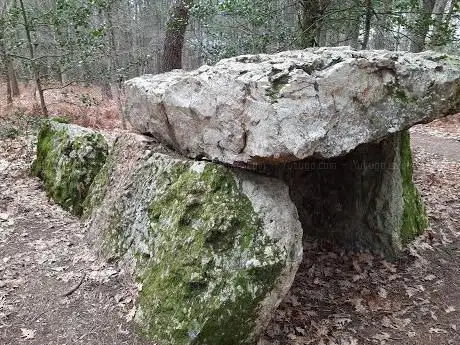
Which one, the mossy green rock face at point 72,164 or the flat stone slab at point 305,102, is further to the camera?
the mossy green rock face at point 72,164

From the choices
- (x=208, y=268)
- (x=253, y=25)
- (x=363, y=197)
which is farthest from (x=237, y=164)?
(x=253, y=25)

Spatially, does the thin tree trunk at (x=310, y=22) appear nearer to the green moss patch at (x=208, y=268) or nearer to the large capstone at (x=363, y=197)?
the large capstone at (x=363, y=197)

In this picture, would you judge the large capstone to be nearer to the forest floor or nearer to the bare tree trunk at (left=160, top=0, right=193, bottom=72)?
the forest floor

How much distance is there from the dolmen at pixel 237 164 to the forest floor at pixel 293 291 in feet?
1.23

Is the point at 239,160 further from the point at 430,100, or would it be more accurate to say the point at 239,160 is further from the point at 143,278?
the point at 430,100

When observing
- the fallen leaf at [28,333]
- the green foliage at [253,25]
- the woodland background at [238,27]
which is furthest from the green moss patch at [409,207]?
→ the fallen leaf at [28,333]

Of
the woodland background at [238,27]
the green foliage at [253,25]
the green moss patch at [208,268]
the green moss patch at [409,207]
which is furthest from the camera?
the green foliage at [253,25]

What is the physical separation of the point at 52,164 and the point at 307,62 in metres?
4.93

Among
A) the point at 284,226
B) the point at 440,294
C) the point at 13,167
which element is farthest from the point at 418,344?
the point at 13,167

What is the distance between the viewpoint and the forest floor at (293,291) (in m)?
4.16

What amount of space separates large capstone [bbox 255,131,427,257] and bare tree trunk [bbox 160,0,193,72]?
470 centimetres

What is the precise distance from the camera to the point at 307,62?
3.83m

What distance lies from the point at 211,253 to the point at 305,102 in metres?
1.61

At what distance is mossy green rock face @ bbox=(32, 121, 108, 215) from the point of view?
6.49m
